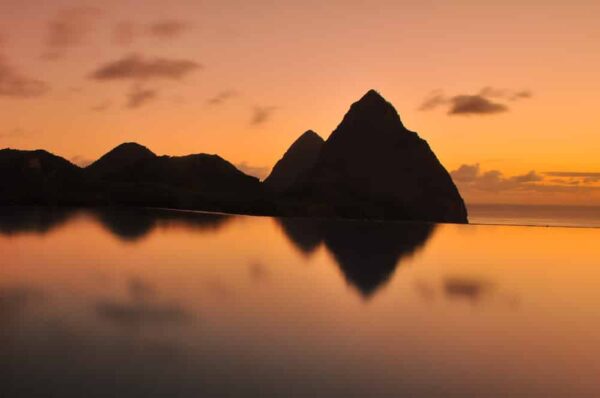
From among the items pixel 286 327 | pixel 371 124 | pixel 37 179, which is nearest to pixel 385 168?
pixel 371 124

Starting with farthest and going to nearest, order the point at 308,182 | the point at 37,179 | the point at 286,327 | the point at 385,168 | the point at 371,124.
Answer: the point at 371,124, the point at 385,168, the point at 308,182, the point at 37,179, the point at 286,327

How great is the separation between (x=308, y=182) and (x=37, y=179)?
75.6 metres

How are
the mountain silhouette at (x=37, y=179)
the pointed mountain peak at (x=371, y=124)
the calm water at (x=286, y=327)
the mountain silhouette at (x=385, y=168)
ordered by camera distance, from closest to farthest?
the calm water at (x=286, y=327) → the mountain silhouette at (x=37, y=179) → the mountain silhouette at (x=385, y=168) → the pointed mountain peak at (x=371, y=124)

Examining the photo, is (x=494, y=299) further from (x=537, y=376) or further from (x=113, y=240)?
(x=113, y=240)

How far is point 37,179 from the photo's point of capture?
11162 centimetres

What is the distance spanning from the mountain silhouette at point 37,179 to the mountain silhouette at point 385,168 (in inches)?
2701

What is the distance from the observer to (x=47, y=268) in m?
18.2

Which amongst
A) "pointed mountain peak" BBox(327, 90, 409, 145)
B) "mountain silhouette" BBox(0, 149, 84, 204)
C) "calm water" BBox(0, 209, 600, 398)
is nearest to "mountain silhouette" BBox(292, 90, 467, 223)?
"pointed mountain peak" BBox(327, 90, 409, 145)

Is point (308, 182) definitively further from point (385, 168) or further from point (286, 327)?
point (286, 327)

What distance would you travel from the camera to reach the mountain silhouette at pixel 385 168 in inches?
6629

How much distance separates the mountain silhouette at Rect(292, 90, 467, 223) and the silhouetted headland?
0.34 metres

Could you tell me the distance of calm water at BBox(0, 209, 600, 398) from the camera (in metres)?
7.48

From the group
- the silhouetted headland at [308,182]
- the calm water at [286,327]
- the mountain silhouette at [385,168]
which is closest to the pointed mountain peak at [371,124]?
the mountain silhouette at [385,168]

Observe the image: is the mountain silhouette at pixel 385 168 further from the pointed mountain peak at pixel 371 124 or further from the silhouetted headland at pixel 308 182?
the silhouetted headland at pixel 308 182
